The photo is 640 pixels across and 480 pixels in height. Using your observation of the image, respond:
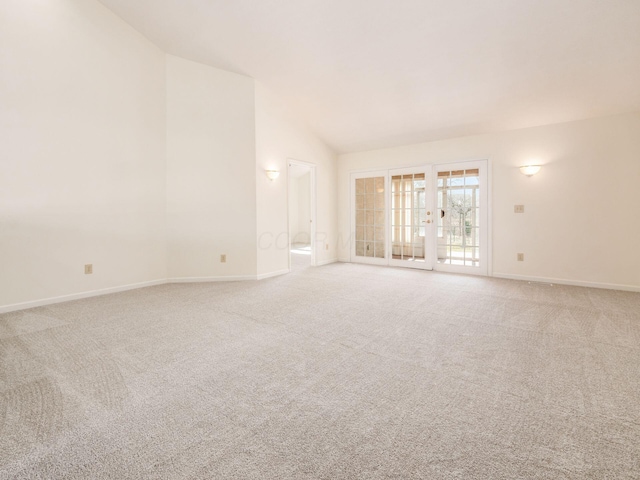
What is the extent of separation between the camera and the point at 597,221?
4.42 m

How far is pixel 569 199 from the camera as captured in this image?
459 centimetres

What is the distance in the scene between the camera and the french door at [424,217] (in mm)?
5441

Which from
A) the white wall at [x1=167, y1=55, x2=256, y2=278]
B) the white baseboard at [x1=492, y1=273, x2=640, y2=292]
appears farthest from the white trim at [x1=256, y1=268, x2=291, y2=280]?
the white baseboard at [x1=492, y1=273, x2=640, y2=292]

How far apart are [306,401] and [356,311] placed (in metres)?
1.74

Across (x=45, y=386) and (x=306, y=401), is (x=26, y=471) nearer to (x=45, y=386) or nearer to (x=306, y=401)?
(x=45, y=386)

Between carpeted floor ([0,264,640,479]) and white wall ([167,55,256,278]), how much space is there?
1.55 meters

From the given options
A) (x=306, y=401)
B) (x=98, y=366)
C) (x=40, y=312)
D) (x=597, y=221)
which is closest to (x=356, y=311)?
(x=306, y=401)

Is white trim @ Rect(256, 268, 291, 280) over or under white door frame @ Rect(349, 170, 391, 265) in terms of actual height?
under

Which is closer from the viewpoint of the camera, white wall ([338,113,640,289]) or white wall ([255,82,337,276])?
white wall ([338,113,640,289])

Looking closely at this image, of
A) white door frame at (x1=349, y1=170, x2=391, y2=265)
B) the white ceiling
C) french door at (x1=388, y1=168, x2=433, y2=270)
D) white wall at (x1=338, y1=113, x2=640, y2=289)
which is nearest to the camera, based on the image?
the white ceiling

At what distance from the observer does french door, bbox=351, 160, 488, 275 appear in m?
5.44

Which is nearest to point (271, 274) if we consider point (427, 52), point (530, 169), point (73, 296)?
point (73, 296)

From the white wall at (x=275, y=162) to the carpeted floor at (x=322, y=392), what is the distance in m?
1.96

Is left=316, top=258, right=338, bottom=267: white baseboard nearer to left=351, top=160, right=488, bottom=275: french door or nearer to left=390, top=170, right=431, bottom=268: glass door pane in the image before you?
left=351, top=160, right=488, bottom=275: french door
